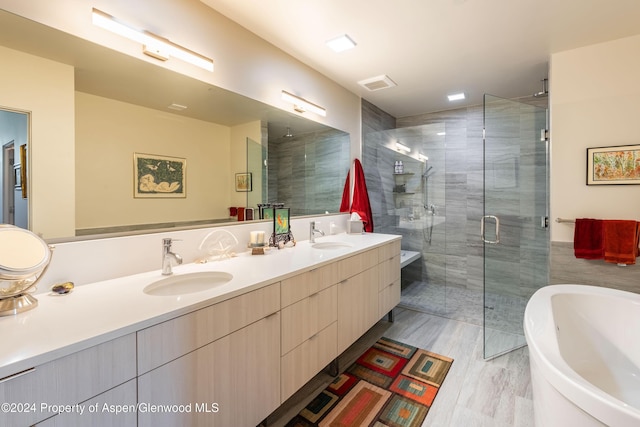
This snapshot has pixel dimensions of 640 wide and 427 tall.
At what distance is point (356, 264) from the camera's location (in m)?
2.13

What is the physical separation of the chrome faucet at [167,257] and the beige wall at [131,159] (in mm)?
168

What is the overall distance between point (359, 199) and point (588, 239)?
6.52 ft

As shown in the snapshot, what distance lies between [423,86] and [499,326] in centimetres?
249

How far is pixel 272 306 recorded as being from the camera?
1.38 meters

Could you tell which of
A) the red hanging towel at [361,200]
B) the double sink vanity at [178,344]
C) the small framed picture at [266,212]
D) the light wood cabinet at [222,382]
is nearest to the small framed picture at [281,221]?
the small framed picture at [266,212]

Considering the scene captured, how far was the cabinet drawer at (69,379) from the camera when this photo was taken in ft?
2.30

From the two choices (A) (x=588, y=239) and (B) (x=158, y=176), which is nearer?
(B) (x=158, y=176)

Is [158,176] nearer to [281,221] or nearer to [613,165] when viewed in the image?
[281,221]

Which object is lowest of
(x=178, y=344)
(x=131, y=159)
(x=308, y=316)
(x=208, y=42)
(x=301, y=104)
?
(x=308, y=316)

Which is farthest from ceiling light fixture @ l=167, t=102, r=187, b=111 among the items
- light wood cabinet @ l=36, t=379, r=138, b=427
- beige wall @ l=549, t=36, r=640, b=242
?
beige wall @ l=549, t=36, r=640, b=242

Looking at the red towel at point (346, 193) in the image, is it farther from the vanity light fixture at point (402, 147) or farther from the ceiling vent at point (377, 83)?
the ceiling vent at point (377, 83)

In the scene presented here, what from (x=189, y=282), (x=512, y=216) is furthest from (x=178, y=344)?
(x=512, y=216)

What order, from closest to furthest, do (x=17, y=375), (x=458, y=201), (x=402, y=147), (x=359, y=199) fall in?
(x=17, y=375) → (x=359, y=199) → (x=402, y=147) → (x=458, y=201)

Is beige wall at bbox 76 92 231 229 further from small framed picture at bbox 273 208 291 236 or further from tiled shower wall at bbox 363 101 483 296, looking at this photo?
tiled shower wall at bbox 363 101 483 296
